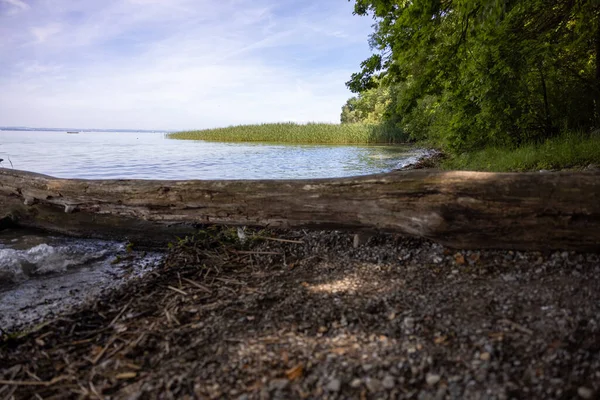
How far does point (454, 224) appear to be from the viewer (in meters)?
3.25

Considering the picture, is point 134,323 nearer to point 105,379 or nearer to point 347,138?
point 105,379

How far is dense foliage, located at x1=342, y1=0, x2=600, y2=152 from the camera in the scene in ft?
24.0

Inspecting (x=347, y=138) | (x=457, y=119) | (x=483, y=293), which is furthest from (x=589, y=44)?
(x=347, y=138)

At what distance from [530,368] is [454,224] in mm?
1507

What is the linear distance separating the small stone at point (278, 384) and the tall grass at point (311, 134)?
3656cm

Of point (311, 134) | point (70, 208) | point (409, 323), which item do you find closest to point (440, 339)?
point (409, 323)

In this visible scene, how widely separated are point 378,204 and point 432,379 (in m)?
1.89

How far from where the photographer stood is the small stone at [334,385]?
6.14 ft

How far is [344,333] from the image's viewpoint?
2404 millimetres

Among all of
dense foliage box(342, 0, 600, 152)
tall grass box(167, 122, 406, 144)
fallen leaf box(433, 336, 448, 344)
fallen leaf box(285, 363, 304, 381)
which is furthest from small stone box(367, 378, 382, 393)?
tall grass box(167, 122, 406, 144)

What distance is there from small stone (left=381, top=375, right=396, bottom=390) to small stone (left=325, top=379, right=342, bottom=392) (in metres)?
0.22

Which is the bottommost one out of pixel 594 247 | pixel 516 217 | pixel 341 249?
pixel 341 249

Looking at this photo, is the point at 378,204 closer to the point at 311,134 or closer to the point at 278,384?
the point at 278,384

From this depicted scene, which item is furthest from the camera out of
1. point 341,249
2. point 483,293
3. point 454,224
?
point 341,249
